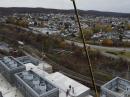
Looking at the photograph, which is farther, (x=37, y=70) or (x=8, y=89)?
→ (x=37, y=70)

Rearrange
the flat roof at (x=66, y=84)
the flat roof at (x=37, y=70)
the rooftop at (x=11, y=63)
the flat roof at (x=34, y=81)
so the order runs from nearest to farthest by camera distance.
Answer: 1. the flat roof at (x=34, y=81)
2. the flat roof at (x=66, y=84)
3. the rooftop at (x=11, y=63)
4. the flat roof at (x=37, y=70)

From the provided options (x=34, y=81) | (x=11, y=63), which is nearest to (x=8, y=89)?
(x=11, y=63)

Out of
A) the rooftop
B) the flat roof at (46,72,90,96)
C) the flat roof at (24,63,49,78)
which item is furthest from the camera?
the flat roof at (24,63,49,78)

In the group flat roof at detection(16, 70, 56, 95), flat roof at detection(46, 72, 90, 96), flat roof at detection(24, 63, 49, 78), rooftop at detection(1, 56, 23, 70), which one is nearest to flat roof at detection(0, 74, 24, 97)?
flat roof at detection(16, 70, 56, 95)

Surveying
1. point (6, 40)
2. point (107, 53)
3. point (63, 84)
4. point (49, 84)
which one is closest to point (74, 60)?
point (107, 53)

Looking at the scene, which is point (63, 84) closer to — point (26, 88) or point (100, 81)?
point (26, 88)

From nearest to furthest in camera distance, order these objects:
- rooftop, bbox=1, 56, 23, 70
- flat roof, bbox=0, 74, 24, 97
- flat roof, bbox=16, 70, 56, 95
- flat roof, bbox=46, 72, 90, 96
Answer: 1. flat roof, bbox=16, 70, 56, 95
2. flat roof, bbox=46, 72, 90, 96
3. flat roof, bbox=0, 74, 24, 97
4. rooftop, bbox=1, 56, 23, 70

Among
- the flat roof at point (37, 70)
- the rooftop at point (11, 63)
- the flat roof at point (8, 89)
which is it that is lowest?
the flat roof at point (8, 89)

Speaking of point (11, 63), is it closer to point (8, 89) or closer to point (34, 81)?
point (8, 89)

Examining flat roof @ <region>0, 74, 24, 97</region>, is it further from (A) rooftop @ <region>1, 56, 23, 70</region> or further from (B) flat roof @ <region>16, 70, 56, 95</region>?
(A) rooftop @ <region>1, 56, 23, 70</region>

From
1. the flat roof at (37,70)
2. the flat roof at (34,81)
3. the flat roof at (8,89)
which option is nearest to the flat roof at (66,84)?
the flat roof at (37,70)

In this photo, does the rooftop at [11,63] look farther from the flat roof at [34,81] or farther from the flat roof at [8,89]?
the flat roof at [34,81]

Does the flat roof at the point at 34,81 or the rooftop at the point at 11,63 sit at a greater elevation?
the rooftop at the point at 11,63
